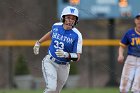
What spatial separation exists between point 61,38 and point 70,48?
21 cm

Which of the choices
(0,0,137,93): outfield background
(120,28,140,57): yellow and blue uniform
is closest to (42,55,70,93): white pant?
(120,28,140,57): yellow and blue uniform

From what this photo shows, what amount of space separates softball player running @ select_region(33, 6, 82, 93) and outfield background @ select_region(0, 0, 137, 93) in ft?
29.5

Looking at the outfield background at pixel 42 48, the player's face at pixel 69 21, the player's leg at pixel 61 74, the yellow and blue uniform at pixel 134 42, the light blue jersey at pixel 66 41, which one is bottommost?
the outfield background at pixel 42 48

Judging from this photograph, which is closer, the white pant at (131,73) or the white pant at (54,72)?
the white pant at (54,72)

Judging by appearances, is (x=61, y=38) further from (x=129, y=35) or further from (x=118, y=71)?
(x=118, y=71)

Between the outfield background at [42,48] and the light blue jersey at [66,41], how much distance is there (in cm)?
904

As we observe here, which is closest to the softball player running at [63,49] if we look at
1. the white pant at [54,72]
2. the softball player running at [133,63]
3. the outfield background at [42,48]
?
the white pant at [54,72]

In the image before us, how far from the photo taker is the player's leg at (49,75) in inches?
433

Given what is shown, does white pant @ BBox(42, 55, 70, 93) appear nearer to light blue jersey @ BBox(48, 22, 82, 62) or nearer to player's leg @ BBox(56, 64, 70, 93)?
player's leg @ BBox(56, 64, 70, 93)

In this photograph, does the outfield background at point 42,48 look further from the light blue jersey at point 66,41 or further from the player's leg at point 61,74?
the light blue jersey at point 66,41

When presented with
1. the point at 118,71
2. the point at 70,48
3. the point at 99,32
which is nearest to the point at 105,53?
the point at 99,32

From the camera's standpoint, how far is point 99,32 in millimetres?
28281

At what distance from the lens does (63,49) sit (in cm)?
1125

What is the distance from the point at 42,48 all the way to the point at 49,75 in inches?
428
